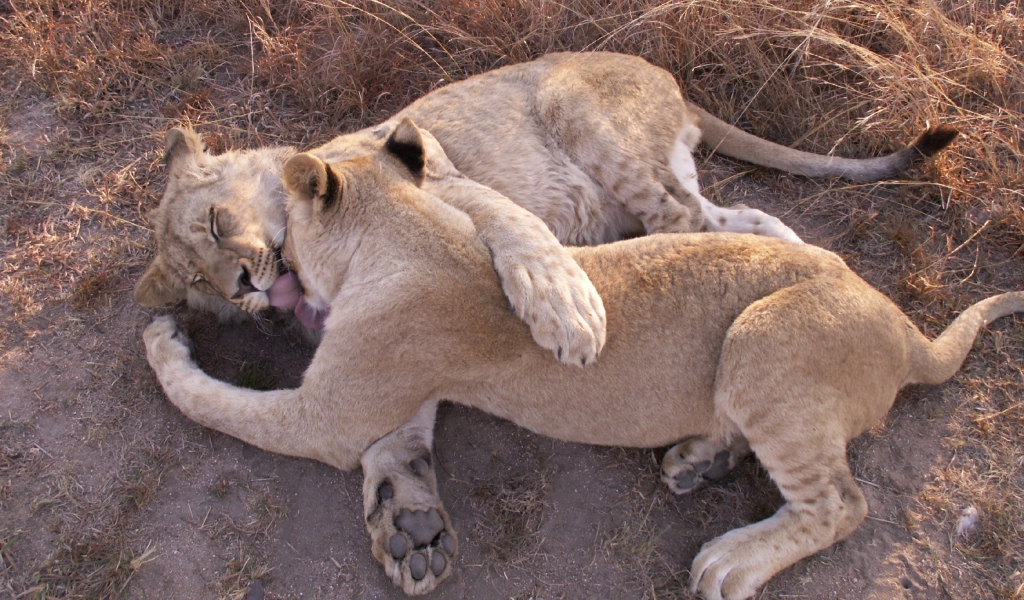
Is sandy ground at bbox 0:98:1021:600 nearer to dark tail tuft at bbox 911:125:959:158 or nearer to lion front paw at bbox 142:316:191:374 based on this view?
lion front paw at bbox 142:316:191:374

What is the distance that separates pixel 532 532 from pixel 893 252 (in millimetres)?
2684

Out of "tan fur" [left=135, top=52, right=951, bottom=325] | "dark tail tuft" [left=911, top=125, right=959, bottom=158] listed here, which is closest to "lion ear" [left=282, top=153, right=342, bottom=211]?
"tan fur" [left=135, top=52, right=951, bottom=325]

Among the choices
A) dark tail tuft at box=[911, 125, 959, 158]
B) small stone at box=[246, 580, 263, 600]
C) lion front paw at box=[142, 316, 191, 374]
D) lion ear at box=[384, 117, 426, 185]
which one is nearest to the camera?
small stone at box=[246, 580, 263, 600]

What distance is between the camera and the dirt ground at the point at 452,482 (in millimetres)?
3234

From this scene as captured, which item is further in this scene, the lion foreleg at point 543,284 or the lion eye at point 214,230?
the lion eye at point 214,230

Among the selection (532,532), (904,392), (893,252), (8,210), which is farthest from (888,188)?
(8,210)

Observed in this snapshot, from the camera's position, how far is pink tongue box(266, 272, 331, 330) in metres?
3.65

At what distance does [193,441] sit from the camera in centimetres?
363

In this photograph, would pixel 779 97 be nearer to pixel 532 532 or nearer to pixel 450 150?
pixel 450 150

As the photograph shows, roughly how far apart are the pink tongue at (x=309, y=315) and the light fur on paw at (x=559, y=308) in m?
1.03

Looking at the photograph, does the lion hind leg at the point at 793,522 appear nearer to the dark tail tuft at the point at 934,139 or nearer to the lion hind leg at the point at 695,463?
the lion hind leg at the point at 695,463

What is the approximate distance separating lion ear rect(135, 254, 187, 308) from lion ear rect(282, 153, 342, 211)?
1.06 meters

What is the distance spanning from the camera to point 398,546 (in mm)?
3154

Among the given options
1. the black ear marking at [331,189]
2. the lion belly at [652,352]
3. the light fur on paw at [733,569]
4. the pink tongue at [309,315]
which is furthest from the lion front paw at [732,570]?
the black ear marking at [331,189]
